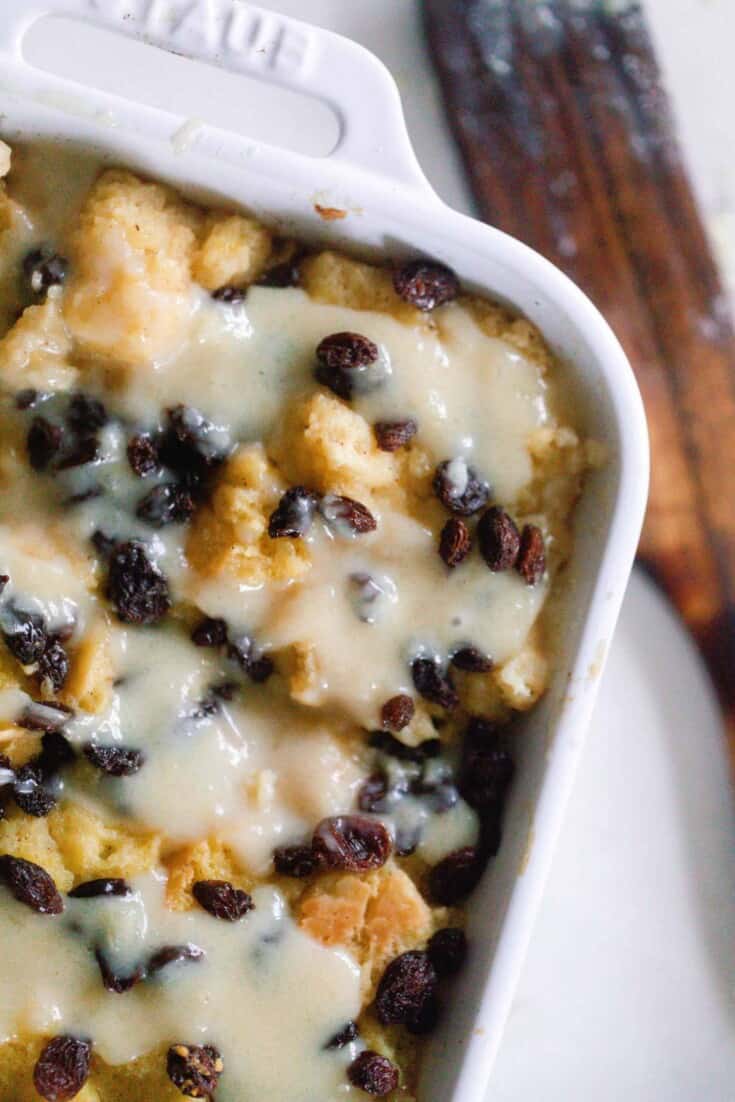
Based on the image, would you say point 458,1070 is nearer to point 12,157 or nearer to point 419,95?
point 12,157

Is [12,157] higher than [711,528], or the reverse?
[12,157]

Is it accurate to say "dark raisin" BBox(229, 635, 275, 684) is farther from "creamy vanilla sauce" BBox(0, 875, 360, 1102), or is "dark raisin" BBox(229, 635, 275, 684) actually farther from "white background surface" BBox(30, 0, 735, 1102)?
"white background surface" BBox(30, 0, 735, 1102)

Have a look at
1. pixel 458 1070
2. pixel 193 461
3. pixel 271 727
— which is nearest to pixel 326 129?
pixel 193 461

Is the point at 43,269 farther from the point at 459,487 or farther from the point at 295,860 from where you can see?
the point at 295,860

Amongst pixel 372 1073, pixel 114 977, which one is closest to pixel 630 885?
pixel 372 1073

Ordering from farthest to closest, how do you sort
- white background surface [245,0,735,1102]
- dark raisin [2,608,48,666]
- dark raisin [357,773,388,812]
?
white background surface [245,0,735,1102]
dark raisin [357,773,388,812]
dark raisin [2,608,48,666]

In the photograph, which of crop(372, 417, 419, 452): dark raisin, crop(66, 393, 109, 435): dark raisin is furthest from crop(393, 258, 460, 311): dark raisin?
crop(66, 393, 109, 435): dark raisin
